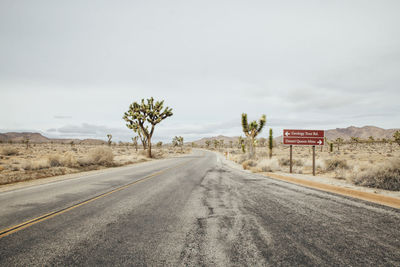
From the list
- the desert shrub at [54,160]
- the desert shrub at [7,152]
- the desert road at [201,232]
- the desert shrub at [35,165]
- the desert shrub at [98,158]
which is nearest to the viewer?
the desert road at [201,232]

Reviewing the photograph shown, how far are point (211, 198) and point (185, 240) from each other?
305 cm

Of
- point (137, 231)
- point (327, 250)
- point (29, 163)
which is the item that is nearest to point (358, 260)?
point (327, 250)

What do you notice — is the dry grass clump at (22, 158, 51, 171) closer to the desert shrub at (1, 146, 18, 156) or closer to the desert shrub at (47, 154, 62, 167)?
the desert shrub at (47, 154, 62, 167)

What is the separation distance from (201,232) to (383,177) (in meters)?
7.36

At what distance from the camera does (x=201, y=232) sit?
3.55 meters

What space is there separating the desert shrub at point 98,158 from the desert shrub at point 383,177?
59.4ft

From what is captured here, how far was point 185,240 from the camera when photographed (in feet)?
10.5

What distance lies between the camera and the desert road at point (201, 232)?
268cm

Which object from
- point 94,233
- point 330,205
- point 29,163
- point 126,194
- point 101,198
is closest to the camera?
point 94,233

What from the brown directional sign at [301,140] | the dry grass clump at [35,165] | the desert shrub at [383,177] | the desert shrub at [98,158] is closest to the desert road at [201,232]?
the desert shrub at [383,177]

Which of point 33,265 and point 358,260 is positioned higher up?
point 358,260

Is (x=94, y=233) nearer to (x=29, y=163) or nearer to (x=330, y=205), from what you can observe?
(x=330, y=205)

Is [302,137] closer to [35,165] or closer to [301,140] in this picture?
[301,140]

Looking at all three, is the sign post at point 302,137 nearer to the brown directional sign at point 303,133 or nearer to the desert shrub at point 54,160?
the brown directional sign at point 303,133
